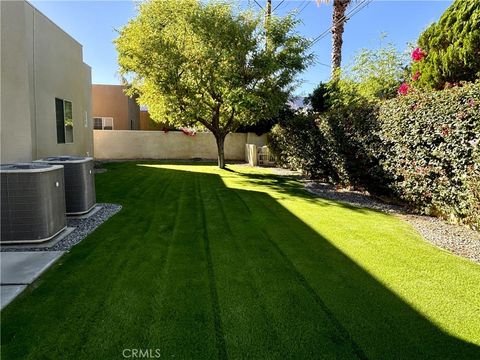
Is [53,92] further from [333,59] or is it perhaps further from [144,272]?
[333,59]

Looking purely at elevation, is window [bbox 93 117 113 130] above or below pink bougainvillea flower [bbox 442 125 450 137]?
above

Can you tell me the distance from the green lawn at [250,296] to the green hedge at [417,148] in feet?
3.93

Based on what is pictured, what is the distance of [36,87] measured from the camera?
7680 millimetres

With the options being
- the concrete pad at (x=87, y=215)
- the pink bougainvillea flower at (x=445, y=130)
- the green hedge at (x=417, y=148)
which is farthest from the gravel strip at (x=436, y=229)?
the concrete pad at (x=87, y=215)

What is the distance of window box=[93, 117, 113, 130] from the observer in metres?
22.4

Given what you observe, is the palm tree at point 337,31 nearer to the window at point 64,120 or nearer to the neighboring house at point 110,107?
the neighboring house at point 110,107

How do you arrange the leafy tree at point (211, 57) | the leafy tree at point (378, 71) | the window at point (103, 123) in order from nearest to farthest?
the leafy tree at point (211, 57) → the leafy tree at point (378, 71) → the window at point (103, 123)

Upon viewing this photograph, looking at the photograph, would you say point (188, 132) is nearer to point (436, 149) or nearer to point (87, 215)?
point (87, 215)

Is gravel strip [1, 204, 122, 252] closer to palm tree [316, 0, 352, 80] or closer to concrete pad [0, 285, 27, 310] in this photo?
concrete pad [0, 285, 27, 310]

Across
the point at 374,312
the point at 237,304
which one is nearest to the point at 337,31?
the point at 374,312

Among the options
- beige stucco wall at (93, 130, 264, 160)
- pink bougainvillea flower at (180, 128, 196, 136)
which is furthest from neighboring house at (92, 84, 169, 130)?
pink bougainvillea flower at (180, 128, 196, 136)

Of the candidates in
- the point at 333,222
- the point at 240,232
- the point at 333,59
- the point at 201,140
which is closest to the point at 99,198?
the point at 240,232

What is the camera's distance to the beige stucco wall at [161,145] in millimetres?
20062

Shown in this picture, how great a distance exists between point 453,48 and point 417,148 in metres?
3.56
